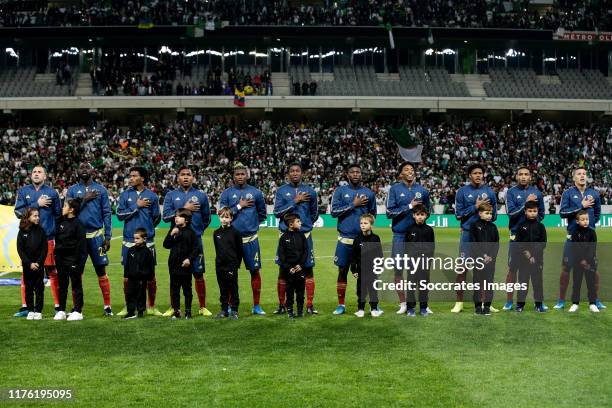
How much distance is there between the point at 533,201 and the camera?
41.2ft

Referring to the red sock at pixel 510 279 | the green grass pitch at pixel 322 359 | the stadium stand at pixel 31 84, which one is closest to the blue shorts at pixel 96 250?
the green grass pitch at pixel 322 359

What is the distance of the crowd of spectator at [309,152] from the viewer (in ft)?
145

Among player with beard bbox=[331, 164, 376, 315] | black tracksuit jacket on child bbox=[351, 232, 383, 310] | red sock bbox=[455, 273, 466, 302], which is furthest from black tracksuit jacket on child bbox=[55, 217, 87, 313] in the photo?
red sock bbox=[455, 273, 466, 302]

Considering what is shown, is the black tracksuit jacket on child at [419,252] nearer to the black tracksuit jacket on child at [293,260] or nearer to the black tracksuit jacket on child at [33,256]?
the black tracksuit jacket on child at [293,260]

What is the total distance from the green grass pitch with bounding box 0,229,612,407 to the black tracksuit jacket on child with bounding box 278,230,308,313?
1.45ft

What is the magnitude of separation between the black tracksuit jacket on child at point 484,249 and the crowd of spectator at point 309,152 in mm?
29309

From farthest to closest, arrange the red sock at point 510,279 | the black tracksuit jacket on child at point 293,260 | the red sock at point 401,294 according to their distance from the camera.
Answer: the red sock at point 510,279
the red sock at point 401,294
the black tracksuit jacket on child at point 293,260

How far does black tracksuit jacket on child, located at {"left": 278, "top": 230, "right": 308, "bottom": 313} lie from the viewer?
12.2 m

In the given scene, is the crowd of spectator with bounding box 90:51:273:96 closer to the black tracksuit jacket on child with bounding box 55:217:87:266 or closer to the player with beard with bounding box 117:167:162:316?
the player with beard with bounding box 117:167:162:316

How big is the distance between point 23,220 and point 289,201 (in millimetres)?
4171

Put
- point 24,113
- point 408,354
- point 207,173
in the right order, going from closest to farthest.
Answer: point 408,354, point 207,173, point 24,113

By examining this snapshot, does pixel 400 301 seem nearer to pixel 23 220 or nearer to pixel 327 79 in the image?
pixel 23 220

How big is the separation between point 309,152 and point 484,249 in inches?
1428

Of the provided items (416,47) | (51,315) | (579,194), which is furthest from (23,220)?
(416,47)
